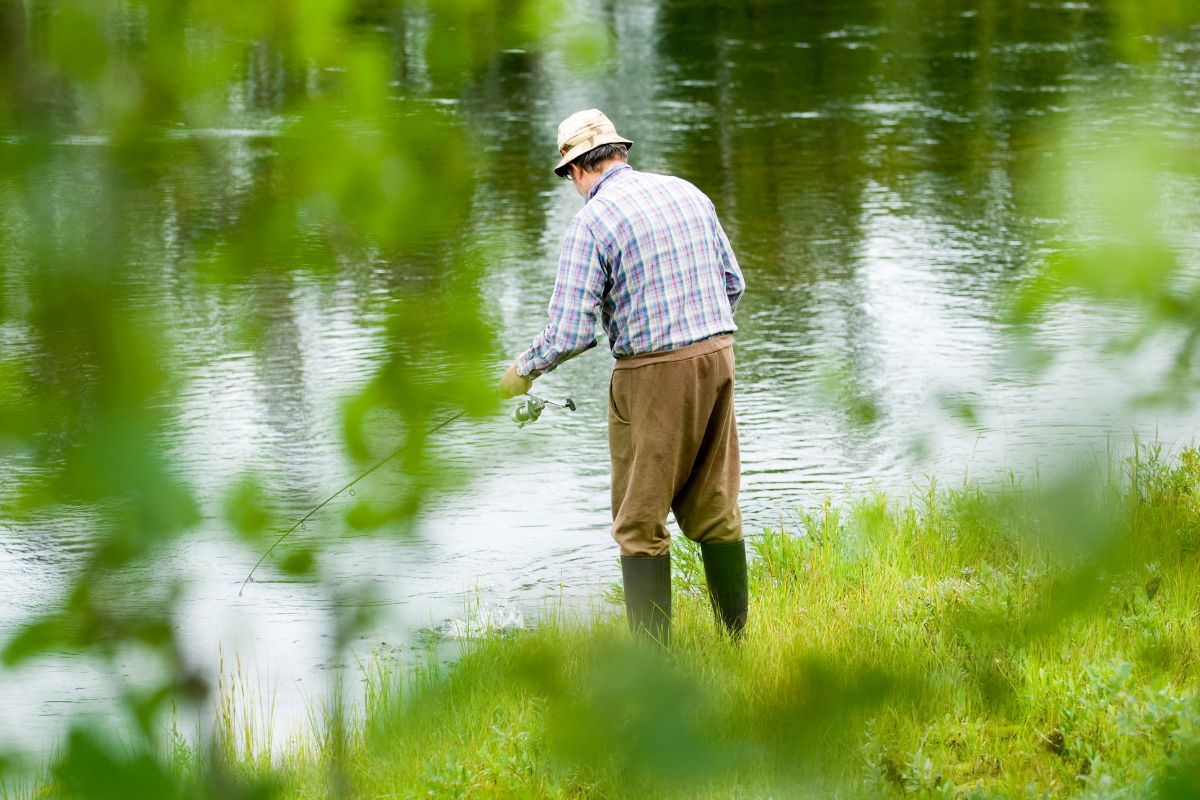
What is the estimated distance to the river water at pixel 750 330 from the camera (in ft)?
4.81

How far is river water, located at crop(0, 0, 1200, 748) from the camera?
1.47m

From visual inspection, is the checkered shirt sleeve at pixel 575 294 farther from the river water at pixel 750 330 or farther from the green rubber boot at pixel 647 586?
the green rubber boot at pixel 647 586

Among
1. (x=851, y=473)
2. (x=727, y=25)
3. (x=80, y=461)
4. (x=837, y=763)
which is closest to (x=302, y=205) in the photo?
(x=80, y=461)

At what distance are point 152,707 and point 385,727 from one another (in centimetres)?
20

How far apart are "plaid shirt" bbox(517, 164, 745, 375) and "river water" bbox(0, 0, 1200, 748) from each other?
343mm

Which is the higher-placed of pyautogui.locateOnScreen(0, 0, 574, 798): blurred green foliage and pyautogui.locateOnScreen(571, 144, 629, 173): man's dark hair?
pyautogui.locateOnScreen(0, 0, 574, 798): blurred green foliage

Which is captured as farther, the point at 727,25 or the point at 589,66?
the point at 727,25

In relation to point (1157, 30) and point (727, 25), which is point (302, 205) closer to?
point (1157, 30)

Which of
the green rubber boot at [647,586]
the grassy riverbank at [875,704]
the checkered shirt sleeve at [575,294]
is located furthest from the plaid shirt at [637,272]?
the grassy riverbank at [875,704]

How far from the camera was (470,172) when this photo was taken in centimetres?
131

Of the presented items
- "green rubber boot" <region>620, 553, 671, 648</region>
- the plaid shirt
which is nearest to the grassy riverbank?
"green rubber boot" <region>620, 553, 671, 648</region>

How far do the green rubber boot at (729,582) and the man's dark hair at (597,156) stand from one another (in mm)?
1060

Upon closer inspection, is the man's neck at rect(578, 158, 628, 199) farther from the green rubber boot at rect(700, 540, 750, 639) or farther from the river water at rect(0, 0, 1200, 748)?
the green rubber boot at rect(700, 540, 750, 639)

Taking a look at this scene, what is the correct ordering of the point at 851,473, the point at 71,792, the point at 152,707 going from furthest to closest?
the point at 851,473 → the point at 152,707 → the point at 71,792
